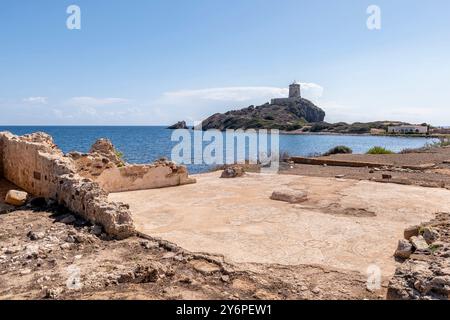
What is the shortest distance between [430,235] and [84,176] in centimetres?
875

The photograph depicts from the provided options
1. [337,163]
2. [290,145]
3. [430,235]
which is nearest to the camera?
[430,235]

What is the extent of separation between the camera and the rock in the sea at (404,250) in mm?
5539

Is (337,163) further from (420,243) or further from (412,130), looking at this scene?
(412,130)

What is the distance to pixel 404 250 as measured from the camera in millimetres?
5574

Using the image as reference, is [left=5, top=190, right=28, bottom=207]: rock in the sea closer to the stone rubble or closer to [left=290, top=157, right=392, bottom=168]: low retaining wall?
the stone rubble

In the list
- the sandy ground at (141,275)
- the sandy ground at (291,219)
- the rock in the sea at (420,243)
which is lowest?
the sandy ground at (141,275)

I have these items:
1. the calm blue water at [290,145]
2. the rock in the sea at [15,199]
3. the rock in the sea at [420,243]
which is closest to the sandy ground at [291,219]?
the rock in the sea at [420,243]

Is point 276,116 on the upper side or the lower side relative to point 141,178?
upper

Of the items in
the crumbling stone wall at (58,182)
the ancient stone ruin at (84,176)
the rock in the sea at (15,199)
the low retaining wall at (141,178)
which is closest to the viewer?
the crumbling stone wall at (58,182)

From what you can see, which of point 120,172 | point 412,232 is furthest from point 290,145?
point 412,232

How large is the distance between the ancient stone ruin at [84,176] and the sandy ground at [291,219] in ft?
2.13

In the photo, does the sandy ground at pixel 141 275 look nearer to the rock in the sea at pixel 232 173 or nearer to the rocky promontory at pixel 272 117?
the rock in the sea at pixel 232 173

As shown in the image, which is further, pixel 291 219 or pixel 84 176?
pixel 84 176
